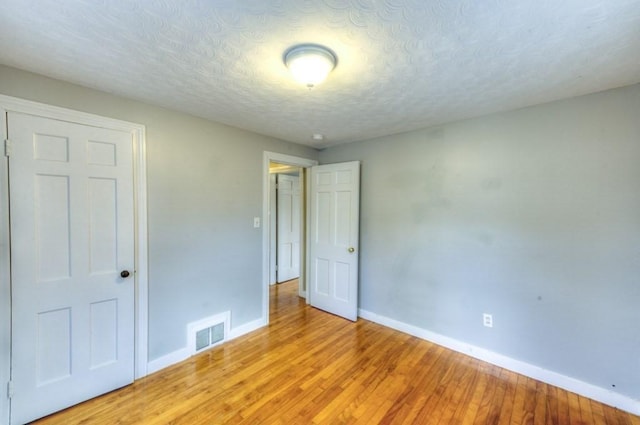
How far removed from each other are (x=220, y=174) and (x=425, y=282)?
2543 mm

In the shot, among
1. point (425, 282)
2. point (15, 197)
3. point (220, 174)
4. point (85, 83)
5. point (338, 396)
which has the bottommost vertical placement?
point (338, 396)

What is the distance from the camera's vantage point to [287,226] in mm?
4945

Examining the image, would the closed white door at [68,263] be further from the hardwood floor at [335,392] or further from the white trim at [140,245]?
the hardwood floor at [335,392]

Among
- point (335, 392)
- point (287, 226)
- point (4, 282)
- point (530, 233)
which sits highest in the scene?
point (530, 233)

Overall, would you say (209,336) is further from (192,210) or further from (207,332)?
(192,210)

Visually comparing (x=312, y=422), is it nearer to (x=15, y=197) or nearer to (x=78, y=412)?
(x=78, y=412)

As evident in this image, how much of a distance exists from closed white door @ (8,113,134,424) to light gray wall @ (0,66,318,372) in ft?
0.63

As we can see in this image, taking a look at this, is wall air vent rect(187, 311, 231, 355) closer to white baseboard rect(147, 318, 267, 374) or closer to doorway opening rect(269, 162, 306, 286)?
white baseboard rect(147, 318, 267, 374)

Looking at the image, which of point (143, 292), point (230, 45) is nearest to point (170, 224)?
point (143, 292)

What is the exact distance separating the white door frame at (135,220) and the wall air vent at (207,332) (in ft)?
1.28

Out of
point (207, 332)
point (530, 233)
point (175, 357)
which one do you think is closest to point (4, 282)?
point (175, 357)

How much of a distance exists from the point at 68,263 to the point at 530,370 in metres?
3.82

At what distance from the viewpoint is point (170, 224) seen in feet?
7.66

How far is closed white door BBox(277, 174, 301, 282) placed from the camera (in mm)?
4848
